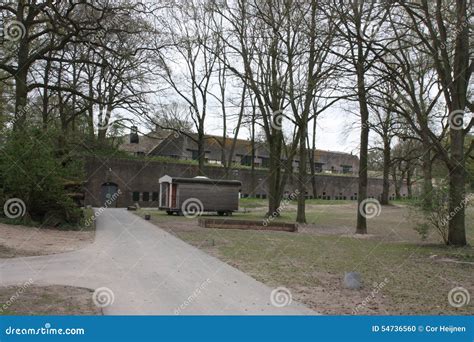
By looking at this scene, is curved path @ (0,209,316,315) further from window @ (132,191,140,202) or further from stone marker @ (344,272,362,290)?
window @ (132,191,140,202)

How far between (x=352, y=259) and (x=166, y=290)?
619 cm

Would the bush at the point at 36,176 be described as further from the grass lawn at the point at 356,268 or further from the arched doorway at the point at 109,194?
the arched doorway at the point at 109,194

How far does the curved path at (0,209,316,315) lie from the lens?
6906 millimetres

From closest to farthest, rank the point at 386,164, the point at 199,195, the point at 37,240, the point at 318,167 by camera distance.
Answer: the point at 37,240 < the point at 199,195 < the point at 386,164 < the point at 318,167

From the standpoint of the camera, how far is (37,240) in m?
13.9

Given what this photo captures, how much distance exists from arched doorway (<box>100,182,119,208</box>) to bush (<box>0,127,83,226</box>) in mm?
26653

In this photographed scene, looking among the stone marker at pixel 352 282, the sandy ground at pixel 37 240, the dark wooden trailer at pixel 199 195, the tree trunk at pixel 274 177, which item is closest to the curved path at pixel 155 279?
the sandy ground at pixel 37 240

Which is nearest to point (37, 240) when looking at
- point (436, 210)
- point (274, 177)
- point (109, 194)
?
point (436, 210)

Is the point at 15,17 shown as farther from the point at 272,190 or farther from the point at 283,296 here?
the point at 283,296

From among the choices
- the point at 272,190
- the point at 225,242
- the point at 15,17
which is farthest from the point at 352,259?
the point at 15,17

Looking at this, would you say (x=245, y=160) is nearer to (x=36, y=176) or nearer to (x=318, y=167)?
(x=318, y=167)

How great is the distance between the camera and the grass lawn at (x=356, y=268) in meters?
7.50

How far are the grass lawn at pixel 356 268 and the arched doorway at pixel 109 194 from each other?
28.2 m

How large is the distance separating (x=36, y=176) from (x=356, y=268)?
40.0ft
